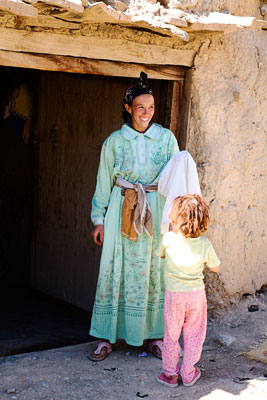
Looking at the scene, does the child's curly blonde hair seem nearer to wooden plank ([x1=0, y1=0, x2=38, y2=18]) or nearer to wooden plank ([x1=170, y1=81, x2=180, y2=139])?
wooden plank ([x1=170, y1=81, x2=180, y2=139])

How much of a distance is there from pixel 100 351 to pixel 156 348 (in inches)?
15.1

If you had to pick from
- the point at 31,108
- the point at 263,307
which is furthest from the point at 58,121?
the point at 263,307

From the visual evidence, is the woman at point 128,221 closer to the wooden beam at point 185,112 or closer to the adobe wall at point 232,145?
the wooden beam at point 185,112

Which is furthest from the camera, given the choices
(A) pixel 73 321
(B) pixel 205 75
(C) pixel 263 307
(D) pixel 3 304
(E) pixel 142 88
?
(D) pixel 3 304

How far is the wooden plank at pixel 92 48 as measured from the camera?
145 inches

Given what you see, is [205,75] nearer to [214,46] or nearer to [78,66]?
[214,46]

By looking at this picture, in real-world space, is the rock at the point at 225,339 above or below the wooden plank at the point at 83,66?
below

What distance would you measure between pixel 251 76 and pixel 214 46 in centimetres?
38

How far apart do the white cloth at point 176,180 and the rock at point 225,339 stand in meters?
1.04

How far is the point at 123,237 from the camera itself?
13.3 ft

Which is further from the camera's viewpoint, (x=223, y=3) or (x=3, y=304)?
(x=3, y=304)

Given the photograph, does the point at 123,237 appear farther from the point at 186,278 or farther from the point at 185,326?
the point at 185,326

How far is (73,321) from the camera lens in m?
5.32

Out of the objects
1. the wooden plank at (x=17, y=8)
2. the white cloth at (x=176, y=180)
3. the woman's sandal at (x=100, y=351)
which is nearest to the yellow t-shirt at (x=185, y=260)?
the white cloth at (x=176, y=180)
